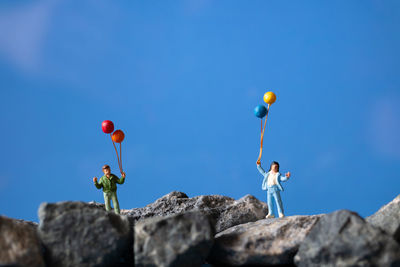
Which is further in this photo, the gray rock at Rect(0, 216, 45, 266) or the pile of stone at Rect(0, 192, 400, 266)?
the pile of stone at Rect(0, 192, 400, 266)

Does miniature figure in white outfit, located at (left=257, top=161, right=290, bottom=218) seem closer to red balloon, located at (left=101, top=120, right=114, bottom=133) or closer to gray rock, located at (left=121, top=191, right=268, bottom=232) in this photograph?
gray rock, located at (left=121, top=191, right=268, bottom=232)

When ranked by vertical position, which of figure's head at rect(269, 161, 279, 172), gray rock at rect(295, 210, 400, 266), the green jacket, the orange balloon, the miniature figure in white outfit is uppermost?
the orange balloon

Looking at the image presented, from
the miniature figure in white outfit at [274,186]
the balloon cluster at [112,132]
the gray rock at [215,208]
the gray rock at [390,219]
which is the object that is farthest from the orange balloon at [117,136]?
the gray rock at [390,219]

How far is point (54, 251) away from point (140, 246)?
1.01 meters

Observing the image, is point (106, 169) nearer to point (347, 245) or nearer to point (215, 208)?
point (215, 208)

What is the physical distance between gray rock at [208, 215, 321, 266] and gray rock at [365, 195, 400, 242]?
80 centimetres

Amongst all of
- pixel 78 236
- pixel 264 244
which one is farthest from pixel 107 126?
pixel 264 244

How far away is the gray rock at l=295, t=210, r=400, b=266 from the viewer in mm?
4844

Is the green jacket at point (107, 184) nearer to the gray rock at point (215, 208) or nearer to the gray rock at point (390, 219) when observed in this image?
the gray rock at point (215, 208)

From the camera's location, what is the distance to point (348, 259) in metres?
4.93

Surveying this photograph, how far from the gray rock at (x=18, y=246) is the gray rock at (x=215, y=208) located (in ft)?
8.98

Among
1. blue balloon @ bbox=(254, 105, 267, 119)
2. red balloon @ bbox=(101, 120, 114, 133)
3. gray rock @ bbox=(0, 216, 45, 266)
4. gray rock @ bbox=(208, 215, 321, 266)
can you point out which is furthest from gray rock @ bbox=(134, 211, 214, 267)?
blue balloon @ bbox=(254, 105, 267, 119)

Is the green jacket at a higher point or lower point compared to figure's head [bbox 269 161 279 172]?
higher

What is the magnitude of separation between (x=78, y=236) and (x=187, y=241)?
4.27 ft
